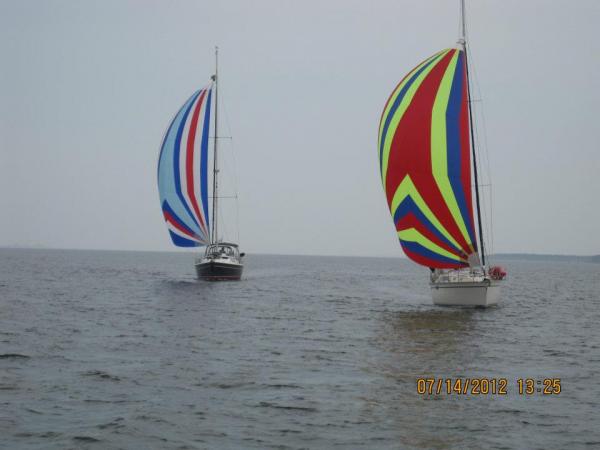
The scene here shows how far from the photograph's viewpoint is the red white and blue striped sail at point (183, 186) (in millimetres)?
42594

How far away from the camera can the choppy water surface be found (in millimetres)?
9883

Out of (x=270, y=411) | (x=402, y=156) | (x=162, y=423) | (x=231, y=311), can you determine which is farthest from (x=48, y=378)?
(x=402, y=156)

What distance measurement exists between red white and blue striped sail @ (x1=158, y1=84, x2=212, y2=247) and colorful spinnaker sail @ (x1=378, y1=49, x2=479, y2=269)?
18602mm

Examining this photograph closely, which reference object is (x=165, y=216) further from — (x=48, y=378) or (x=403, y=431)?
(x=403, y=431)

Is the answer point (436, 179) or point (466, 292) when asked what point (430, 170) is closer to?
point (436, 179)

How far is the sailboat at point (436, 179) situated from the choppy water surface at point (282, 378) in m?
1.63

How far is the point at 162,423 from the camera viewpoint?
1025cm
